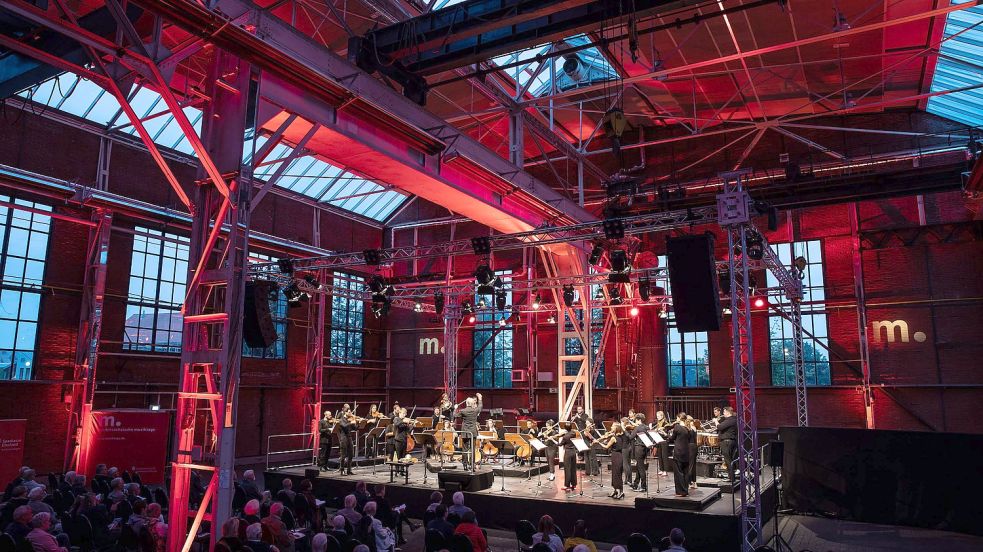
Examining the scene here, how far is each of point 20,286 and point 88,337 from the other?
7.63 feet

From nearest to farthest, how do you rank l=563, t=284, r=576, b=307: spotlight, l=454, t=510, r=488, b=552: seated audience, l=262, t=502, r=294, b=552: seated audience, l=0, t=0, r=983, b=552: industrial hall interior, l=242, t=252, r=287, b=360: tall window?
l=262, t=502, r=294, b=552: seated audience → l=454, t=510, r=488, b=552: seated audience → l=0, t=0, r=983, b=552: industrial hall interior → l=563, t=284, r=576, b=307: spotlight → l=242, t=252, r=287, b=360: tall window

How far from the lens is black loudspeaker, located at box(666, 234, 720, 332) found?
430 inches

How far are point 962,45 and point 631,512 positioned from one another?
46.4 feet

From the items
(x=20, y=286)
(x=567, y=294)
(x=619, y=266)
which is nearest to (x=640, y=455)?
(x=619, y=266)

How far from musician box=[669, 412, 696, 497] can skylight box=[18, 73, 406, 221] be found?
9495mm

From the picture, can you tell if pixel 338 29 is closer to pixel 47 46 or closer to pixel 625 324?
pixel 47 46

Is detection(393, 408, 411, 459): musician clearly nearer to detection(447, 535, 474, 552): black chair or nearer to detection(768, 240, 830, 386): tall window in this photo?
detection(447, 535, 474, 552): black chair

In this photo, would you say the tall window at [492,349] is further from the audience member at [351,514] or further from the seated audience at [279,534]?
the seated audience at [279,534]

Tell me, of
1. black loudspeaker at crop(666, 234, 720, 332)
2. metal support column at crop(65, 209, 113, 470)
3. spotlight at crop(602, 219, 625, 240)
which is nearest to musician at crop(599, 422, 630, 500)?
spotlight at crop(602, 219, 625, 240)

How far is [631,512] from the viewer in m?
12.8

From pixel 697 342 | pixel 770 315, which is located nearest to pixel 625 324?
pixel 697 342

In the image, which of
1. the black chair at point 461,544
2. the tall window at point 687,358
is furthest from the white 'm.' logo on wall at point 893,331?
the black chair at point 461,544

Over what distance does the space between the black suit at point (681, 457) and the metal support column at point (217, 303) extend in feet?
29.1

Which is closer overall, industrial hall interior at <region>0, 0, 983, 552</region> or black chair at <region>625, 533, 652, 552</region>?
black chair at <region>625, 533, 652, 552</region>
